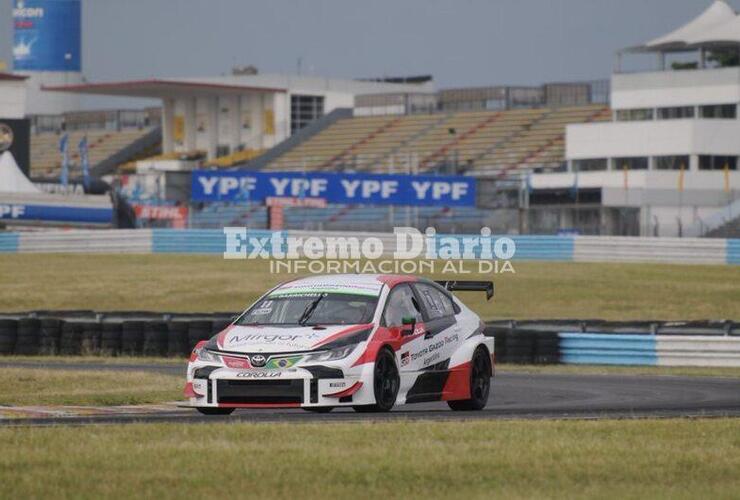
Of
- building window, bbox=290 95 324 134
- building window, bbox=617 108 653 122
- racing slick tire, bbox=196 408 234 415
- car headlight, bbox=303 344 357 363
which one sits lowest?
racing slick tire, bbox=196 408 234 415

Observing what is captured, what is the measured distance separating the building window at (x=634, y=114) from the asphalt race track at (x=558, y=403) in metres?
44.4

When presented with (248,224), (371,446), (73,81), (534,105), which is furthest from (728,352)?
(73,81)

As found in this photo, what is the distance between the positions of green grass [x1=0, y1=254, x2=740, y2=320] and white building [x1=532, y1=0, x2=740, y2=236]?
18090 mm

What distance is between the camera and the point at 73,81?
135375mm

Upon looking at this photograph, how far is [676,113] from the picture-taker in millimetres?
64500

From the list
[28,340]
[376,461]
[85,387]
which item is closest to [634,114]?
[28,340]

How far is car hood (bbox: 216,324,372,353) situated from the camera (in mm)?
13352

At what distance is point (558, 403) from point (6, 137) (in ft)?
212

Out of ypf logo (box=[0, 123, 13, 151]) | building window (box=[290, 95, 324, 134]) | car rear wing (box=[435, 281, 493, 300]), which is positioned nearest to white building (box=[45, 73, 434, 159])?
building window (box=[290, 95, 324, 134])

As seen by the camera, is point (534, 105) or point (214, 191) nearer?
point (214, 191)

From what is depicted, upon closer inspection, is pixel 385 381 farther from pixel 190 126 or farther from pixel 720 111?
pixel 190 126

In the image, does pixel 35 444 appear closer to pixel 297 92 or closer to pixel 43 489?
pixel 43 489

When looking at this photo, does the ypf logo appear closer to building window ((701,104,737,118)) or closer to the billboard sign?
building window ((701,104,737,118))

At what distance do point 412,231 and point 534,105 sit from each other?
35450 millimetres
